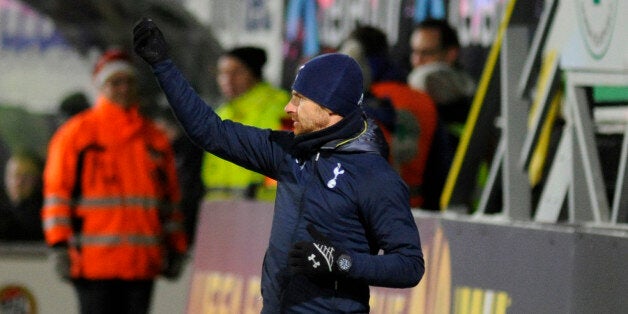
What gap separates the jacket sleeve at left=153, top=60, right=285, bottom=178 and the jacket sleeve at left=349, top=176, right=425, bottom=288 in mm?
462

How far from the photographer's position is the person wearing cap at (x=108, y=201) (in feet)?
34.1

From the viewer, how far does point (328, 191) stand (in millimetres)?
5871

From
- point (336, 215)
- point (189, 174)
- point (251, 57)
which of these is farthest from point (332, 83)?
point (189, 174)

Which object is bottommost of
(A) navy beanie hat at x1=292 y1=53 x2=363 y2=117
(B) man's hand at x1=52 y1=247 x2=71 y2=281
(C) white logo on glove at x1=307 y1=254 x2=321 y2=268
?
(C) white logo on glove at x1=307 y1=254 x2=321 y2=268

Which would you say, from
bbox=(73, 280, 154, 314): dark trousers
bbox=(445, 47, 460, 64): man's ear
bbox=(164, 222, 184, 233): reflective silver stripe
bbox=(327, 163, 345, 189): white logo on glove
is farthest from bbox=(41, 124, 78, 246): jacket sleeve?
bbox=(327, 163, 345, 189): white logo on glove

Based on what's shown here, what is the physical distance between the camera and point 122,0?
14.3 meters

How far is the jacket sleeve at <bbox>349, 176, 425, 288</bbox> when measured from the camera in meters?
5.69

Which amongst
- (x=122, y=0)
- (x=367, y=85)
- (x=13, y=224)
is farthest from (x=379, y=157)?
(x=122, y=0)

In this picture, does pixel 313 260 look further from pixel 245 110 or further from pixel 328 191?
pixel 245 110

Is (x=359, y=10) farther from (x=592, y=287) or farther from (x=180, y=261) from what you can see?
(x=592, y=287)

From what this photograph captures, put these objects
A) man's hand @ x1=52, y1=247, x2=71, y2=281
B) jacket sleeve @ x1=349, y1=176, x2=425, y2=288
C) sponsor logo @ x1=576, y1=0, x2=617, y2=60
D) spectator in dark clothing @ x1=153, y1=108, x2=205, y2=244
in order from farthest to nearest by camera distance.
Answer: spectator in dark clothing @ x1=153, y1=108, x2=205, y2=244 < man's hand @ x1=52, y1=247, x2=71, y2=281 < sponsor logo @ x1=576, y1=0, x2=617, y2=60 < jacket sleeve @ x1=349, y1=176, x2=425, y2=288

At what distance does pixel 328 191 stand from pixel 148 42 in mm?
792

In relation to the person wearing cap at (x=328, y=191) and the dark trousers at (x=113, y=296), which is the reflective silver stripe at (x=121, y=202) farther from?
the person wearing cap at (x=328, y=191)

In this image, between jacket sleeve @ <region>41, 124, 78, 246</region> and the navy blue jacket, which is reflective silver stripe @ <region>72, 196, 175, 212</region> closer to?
jacket sleeve @ <region>41, 124, 78, 246</region>
